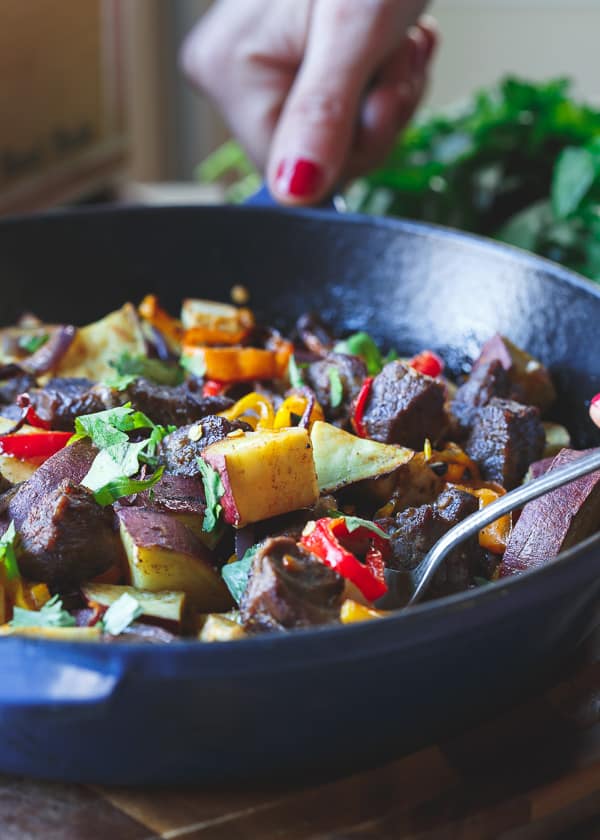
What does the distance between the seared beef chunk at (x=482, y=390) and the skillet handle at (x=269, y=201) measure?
2.49 ft

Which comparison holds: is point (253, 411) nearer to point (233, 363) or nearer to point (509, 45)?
point (233, 363)

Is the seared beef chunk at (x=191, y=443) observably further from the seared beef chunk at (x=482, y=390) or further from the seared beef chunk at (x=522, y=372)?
the seared beef chunk at (x=522, y=372)

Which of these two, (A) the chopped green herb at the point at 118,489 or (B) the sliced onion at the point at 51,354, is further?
(B) the sliced onion at the point at 51,354

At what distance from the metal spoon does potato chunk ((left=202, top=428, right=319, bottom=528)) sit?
19 centimetres

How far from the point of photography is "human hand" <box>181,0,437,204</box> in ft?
8.48

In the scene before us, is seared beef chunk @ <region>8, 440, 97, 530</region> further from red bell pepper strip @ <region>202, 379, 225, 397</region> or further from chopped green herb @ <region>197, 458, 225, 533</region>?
red bell pepper strip @ <region>202, 379, 225, 397</region>

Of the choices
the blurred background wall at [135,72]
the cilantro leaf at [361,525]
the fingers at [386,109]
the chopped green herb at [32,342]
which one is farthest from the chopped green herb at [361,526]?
the blurred background wall at [135,72]

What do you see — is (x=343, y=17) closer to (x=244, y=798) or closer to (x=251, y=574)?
(x=251, y=574)

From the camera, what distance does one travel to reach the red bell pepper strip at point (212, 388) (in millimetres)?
2102

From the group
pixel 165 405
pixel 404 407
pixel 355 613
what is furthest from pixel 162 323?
pixel 355 613

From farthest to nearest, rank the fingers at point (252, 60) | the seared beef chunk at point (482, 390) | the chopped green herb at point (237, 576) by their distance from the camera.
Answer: the fingers at point (252, 60)
the seared beef chunk at point (482, 390)
the chopped green herb at point (237, 576)

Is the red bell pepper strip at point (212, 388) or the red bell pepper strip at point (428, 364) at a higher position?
the red bell pepper strip at point (428, 364)

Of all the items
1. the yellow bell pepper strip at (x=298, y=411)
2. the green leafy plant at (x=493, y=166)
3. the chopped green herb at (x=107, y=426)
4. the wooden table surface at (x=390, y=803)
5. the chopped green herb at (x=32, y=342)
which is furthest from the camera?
→ the green leafy plant at (x=493, y=166)

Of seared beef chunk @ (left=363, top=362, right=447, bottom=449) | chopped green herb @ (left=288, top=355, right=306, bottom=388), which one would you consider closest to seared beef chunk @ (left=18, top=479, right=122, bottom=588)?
seared beef chunk @ (left=363, top=362, right=447, bottom=449)
